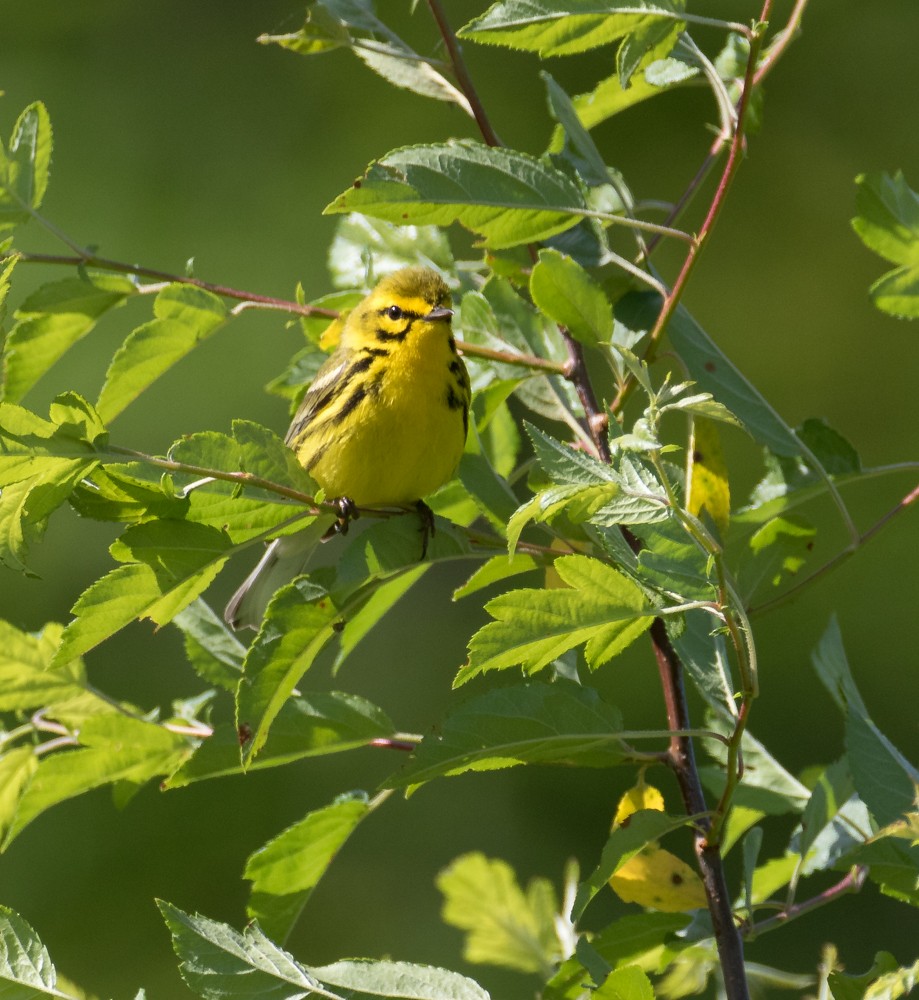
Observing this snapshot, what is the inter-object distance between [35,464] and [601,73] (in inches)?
159

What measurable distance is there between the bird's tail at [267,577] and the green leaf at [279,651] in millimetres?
1057

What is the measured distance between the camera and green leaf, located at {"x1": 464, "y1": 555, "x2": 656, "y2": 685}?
1147 millimetres

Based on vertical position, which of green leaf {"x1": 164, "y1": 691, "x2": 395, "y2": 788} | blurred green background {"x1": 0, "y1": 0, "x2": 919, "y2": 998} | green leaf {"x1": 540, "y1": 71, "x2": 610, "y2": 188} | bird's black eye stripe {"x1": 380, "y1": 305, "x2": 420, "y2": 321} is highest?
green leaf {"x1": 540, "y1": 71, "x2": 610, "y2": 188}

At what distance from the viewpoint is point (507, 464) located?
168cm

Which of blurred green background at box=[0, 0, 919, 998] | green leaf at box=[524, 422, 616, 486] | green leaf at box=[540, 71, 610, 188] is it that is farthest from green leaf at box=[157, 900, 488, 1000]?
blurred green background at box=[0, 0, 919, 998]

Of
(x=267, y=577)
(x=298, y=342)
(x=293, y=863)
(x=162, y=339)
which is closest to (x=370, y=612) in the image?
(x=293, y=863)

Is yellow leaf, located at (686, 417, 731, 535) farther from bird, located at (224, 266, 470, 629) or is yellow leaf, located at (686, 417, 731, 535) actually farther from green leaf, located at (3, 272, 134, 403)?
green leaf, located at (3, 272, 134, 403)

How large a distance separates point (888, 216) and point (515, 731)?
0.72 metres

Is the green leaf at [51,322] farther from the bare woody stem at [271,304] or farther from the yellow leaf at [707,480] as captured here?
the yellow leaf at [707,480]

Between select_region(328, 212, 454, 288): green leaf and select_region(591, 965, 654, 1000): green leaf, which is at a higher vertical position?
select_region(328, 212, 454, 288): green leaf

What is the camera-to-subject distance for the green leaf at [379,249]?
178 centimetres

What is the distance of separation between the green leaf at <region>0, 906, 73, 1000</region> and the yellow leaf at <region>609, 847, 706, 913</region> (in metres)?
0.57

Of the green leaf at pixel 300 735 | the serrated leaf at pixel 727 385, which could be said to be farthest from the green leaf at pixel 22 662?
the serrated leaf at pixel 727 385

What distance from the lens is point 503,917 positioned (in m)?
1.68
